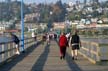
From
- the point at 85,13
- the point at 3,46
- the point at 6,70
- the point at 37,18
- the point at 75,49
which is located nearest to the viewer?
the point at 6,70

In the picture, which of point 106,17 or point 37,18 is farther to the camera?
point 106,17

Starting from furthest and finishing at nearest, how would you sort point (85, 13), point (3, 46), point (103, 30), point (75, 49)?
point (85, 13) < point (103, 30) < point (75, 49) < point (3, 46)

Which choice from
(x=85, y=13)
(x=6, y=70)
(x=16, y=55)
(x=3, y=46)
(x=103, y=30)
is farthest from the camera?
(x=85, y=13)

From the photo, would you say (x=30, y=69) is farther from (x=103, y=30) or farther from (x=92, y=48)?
(x=103, y=30)

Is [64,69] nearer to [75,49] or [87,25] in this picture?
[75,49]

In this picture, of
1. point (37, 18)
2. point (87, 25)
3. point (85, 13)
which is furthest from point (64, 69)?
point (85, 13)

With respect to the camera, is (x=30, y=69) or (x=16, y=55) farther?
(x=16, y=55)

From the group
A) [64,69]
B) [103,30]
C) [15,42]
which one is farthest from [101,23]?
[64,69]

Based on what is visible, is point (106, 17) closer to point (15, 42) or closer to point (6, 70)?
point (15, 42)

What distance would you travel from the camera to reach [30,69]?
65.8ft

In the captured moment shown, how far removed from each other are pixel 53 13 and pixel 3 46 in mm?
148170

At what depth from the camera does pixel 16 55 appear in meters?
30.8

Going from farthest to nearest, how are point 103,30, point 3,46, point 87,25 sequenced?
point 87,25, point 103,30, point 3,46

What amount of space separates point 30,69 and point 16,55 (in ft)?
35.5
